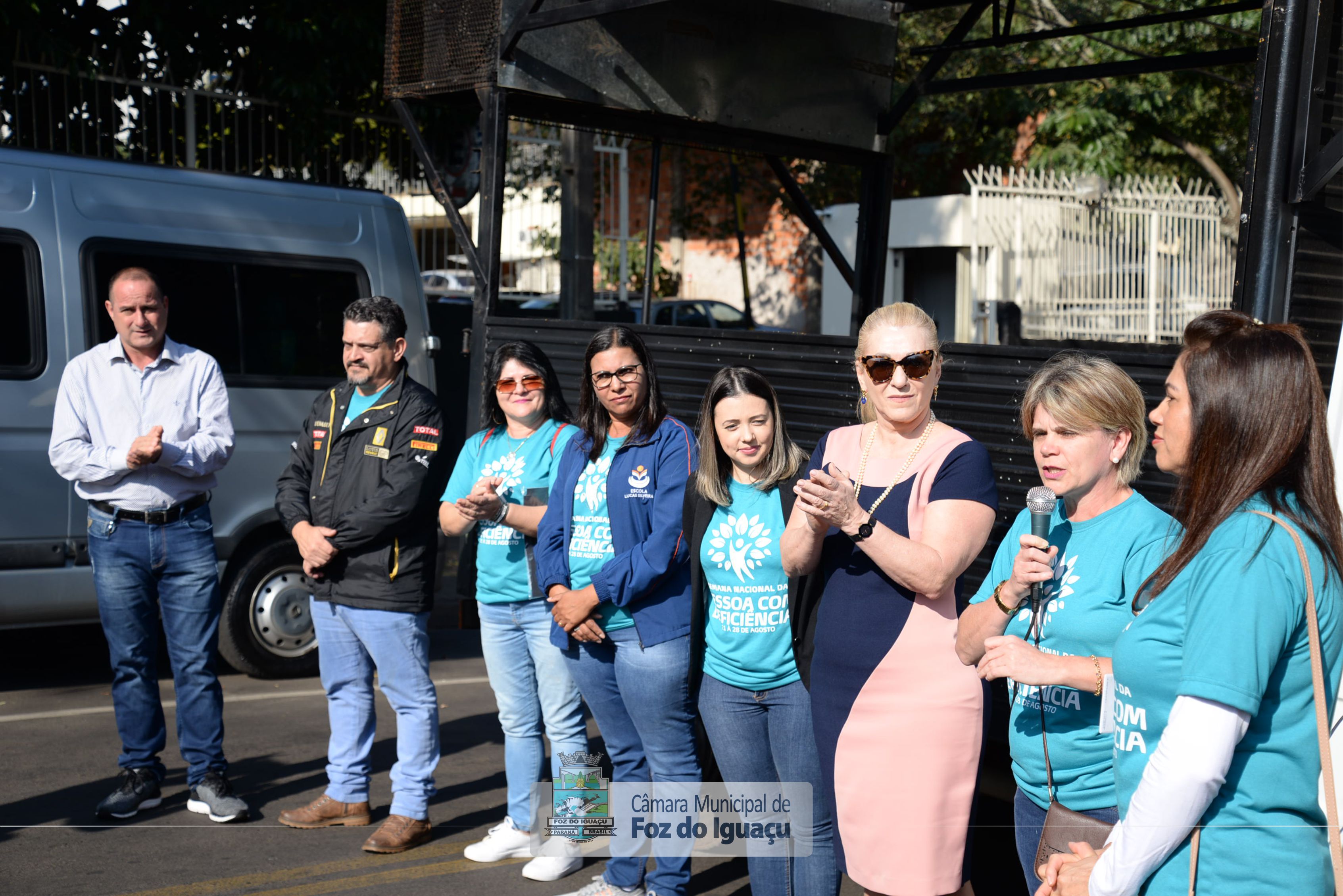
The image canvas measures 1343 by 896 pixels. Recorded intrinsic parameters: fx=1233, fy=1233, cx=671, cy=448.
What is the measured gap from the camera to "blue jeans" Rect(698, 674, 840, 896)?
328 cm

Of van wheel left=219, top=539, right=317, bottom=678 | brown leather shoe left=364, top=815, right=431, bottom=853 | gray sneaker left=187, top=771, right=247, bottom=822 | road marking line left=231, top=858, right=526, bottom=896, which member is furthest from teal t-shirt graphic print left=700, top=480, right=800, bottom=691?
van wheel left=219, top=539, right=317, bottom=678

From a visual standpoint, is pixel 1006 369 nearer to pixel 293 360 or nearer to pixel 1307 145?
pixel 1307 145

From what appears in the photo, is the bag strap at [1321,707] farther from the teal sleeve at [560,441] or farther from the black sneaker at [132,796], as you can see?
the black sneaker at [132,796]

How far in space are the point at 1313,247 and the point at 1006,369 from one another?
90 cm

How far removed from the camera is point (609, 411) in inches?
158

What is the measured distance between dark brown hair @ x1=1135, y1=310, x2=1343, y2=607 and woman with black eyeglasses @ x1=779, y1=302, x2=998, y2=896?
0.96 meters

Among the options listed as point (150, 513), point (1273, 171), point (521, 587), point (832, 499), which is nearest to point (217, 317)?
point (150, 513)

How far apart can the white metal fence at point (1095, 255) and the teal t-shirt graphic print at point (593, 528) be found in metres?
10.4

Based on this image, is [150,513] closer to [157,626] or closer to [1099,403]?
[157,626]

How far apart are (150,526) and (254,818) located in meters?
1.21

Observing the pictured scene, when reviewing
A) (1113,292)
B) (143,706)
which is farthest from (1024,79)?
(1113,292)

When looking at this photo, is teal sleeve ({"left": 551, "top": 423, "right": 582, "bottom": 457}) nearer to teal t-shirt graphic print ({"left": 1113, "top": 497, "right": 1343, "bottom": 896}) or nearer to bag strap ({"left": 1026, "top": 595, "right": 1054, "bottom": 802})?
bag strap ({"left": 1026, "top": 595, "right": 1054, "bottom": 802})

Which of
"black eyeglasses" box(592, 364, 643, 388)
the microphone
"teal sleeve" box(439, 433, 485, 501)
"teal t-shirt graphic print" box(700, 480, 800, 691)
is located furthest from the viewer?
"teal sleeve" box(439, 433, 485, 501)

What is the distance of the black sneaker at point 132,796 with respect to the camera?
4723 millimetres
